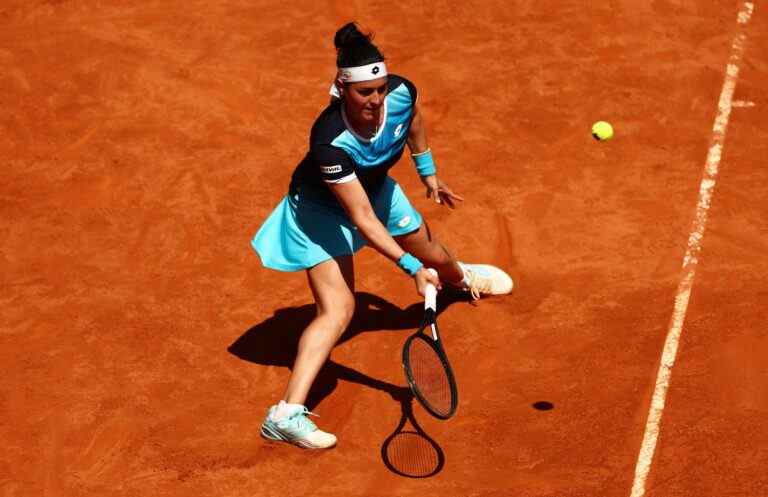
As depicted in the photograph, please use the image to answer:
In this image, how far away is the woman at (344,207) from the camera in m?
6.36

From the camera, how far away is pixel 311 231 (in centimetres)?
688

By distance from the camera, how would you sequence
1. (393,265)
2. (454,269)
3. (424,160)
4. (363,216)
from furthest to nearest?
(393,265) → (454,269) → (424,160) → (363,216)

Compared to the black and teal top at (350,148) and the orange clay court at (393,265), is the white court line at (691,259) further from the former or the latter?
the black and teal top at (350,148)

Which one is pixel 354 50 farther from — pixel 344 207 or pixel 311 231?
pixel 311 231

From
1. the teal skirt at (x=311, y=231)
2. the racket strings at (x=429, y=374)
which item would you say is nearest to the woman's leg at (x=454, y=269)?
the teal skirt at (x=311, y=231)

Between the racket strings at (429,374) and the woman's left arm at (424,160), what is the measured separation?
3.96 ft

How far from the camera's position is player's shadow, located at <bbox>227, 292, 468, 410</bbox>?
7.41m

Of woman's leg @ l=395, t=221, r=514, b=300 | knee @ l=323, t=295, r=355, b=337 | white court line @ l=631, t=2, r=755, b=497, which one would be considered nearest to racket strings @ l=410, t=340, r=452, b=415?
knee @ l=323, t=295, r=355, b=337

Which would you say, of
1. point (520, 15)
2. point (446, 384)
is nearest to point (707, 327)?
point (446, 384)

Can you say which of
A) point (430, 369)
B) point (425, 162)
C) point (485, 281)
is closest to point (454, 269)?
point (485, 281)

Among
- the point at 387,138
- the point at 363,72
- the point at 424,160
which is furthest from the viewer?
the point at 424,160

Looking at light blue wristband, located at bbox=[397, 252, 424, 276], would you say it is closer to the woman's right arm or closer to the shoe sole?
the woman's right arm

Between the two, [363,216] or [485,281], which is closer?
[363,216]

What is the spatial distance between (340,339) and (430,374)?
1.38 meters
